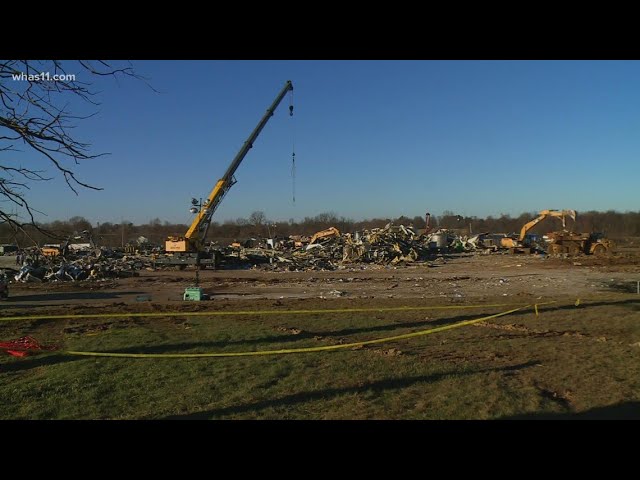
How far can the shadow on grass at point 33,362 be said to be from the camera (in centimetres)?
786

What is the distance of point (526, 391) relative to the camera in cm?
631

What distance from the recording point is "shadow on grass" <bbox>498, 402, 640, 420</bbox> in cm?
532

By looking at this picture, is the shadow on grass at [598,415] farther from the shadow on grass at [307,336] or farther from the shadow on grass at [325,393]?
the shadow on grass at [307,336]

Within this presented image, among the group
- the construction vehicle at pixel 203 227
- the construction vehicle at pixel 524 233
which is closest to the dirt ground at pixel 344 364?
the construction vehicle at pixel 203 227

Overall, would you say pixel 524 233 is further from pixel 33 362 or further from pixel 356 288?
pixel 33 362

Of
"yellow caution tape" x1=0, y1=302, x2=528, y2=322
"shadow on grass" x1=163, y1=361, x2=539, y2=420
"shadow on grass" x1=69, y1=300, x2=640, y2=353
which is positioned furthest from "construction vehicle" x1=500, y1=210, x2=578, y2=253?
"shadow on grass" x1=163, y1=361, x2=539, y2=420

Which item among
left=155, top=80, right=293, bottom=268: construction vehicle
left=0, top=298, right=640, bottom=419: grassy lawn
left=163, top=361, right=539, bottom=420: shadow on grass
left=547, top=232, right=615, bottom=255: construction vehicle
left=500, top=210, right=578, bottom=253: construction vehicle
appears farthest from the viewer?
left=500, top=210, right=578, bottom=253: construction vehicle

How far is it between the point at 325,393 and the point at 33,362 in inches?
204

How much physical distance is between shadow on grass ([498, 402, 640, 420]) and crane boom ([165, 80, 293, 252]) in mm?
32234

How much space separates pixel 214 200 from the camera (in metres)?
36.4

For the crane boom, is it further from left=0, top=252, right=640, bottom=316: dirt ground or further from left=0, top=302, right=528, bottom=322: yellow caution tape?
left=0, top=302, right=528, bottom=322: yellow caution tape
